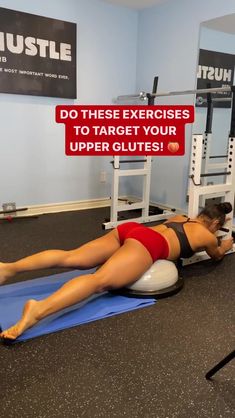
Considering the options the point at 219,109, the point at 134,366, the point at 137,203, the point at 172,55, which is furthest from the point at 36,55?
the point at 134,366

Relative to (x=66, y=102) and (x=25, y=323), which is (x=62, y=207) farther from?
(x=25, y=323)

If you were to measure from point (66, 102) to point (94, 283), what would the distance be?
2.82 m

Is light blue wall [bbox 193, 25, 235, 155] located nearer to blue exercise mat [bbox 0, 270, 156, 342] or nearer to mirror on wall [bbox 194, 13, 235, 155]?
mirror on wall [bbox 194, 13, 235, 155]

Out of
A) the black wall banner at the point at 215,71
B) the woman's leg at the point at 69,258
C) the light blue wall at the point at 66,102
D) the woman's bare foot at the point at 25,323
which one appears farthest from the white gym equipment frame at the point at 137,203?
the woman's bare foot at the point at 25,323

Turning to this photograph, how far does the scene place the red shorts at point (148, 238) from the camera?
7.09 ft

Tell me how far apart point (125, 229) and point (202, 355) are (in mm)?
Answer: 878

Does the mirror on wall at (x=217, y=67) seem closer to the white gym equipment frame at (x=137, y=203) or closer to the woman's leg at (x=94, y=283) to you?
the white gym equipment frame at (x=137, y=203)

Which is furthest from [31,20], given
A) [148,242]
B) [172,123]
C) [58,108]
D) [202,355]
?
[202,355]

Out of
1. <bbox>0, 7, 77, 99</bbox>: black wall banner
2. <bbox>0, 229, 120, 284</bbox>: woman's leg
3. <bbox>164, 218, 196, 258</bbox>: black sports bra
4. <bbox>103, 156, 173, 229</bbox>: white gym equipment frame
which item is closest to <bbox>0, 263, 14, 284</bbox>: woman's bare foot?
<bbox>0, 229, 120, 284</bbox>: woman's leg

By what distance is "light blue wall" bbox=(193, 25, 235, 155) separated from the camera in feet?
12.4

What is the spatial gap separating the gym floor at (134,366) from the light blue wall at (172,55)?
215 centimetres

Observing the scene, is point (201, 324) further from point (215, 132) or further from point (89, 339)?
point (215, 132)

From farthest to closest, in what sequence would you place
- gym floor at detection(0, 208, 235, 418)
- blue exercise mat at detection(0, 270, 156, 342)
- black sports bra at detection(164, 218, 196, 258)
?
black sports bra at detection(164, 218, 196, 258), blue exercise mat at detection(0, 270, 156, 342), gym floor at detection(0, 208, 235, 418)
